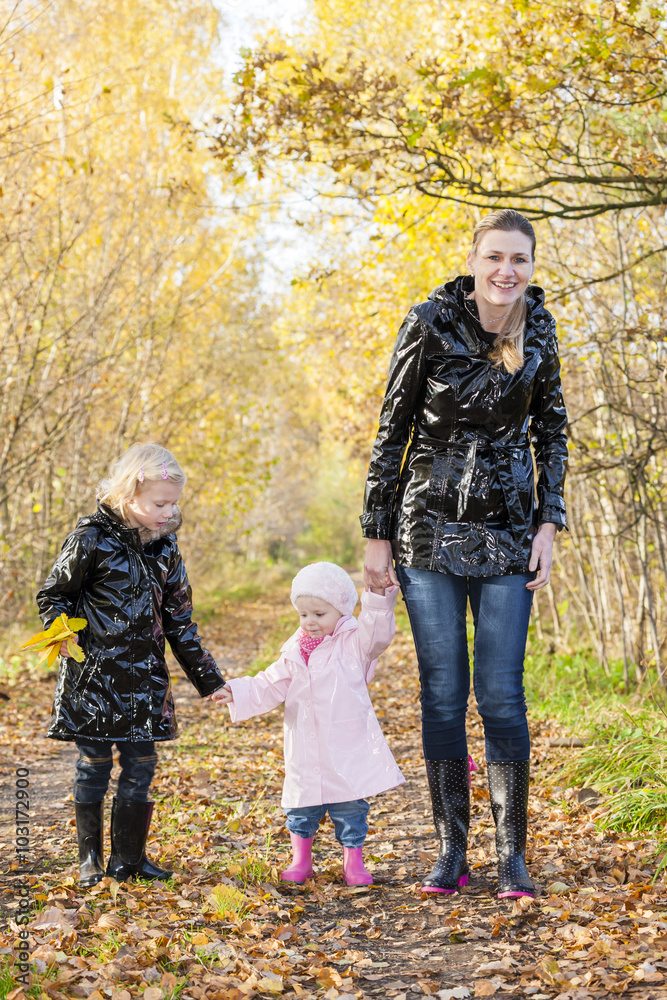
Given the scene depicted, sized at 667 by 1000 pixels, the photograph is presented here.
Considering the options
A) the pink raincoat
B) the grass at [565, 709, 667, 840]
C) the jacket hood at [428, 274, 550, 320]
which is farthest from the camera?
the grass at [565, 709, 667, 840]

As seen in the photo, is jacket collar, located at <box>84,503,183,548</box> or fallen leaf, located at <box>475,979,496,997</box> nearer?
fallen leaf, located at <box>475,979,496,997</box>

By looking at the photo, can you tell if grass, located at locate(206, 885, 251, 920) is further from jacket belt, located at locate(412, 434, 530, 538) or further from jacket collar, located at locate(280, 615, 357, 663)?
jacket belt, located at locate(412, 434, 530, 538)

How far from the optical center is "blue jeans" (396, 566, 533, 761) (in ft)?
9.82

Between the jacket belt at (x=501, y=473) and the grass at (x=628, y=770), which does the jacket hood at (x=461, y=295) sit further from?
the grass at (x=628, y=770)

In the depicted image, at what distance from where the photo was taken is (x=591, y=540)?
303 inches

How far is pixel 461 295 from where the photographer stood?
3.16m

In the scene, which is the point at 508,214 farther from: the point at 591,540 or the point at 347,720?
the point at 591,540

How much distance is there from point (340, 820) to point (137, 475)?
156 centimetres

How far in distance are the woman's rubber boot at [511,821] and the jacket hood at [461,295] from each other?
5.35ft

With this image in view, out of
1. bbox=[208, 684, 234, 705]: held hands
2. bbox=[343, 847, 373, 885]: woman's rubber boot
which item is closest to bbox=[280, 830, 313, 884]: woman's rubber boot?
bbox=[343, 847, 373, 885]: woman's rubber boot

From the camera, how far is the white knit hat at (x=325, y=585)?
3.42m

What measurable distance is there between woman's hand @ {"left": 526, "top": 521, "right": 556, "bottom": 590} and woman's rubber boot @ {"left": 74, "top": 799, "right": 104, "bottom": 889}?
187 cm

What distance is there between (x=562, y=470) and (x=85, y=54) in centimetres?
1266

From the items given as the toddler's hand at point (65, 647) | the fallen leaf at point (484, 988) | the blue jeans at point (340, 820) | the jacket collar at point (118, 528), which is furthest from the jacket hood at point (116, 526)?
the fallen leaf at point (484, 988)
